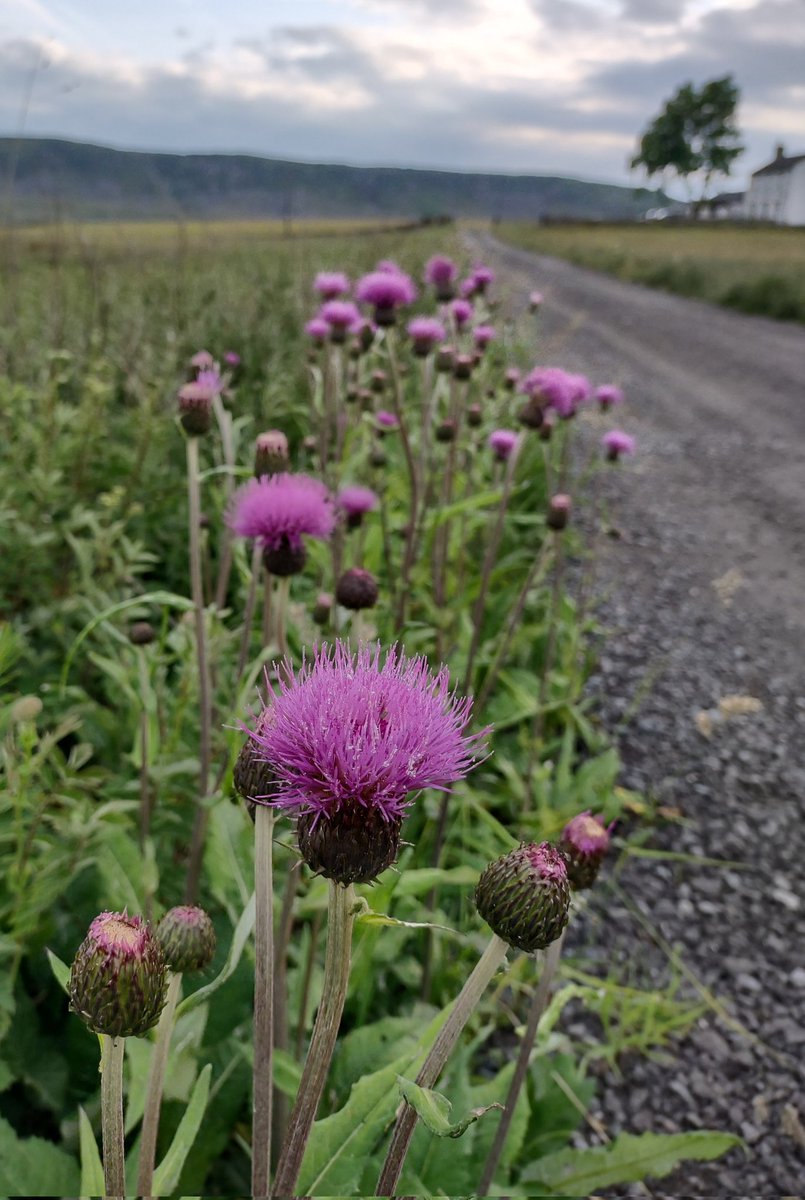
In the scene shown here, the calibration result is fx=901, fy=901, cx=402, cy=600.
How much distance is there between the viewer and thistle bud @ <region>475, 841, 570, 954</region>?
0.96 m

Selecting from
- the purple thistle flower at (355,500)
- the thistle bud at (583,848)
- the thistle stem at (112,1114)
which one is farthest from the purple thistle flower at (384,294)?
the thistle stem at (112,1114)

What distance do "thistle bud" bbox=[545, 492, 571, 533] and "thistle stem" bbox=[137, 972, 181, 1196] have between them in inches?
71.0

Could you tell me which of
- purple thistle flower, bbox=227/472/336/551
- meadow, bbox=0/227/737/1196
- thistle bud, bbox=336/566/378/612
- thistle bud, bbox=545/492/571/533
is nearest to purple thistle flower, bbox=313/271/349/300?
meadow, bbox=0/227/737/1196

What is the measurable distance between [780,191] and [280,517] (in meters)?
79.4

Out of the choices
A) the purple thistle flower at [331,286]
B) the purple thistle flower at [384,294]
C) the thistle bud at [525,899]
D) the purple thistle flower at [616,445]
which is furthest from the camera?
the purple thistle flower at [616,445]

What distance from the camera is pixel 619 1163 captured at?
1821mm

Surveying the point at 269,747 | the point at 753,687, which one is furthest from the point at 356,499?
the point at 753,687

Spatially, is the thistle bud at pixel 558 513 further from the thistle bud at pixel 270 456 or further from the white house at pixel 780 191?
the white house at pixel 780 191

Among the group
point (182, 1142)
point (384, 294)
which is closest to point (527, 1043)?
point (182, 1142)

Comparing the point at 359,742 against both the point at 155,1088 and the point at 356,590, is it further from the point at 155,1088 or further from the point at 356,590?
the point at 356,590

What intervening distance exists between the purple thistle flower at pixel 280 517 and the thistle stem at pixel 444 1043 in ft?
3.43

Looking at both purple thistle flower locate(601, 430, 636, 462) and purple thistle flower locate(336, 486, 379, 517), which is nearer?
purple thistle flower locate(336, 486, 379, 517)

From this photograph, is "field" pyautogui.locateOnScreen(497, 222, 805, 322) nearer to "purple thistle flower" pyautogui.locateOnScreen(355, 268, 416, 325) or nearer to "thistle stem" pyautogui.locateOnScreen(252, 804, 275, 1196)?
"purple thistle flower" pyautogui.locateOnScreen(355, 268, 416, 325)

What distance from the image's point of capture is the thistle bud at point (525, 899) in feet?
3.15
